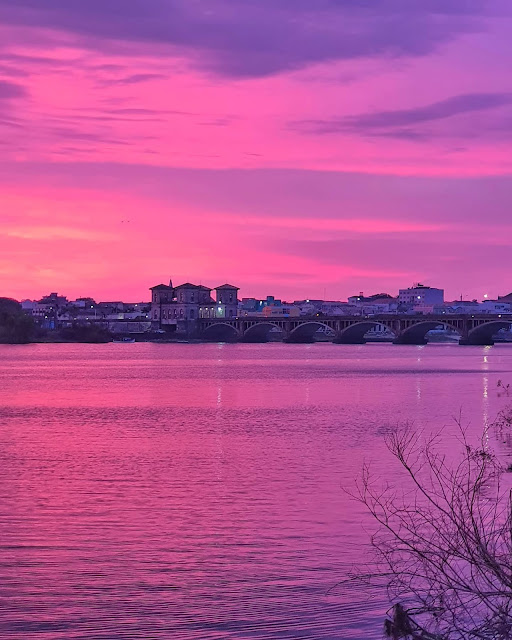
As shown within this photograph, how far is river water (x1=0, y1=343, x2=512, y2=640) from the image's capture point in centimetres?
1406

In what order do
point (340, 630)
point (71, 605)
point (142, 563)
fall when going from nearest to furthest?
1. point (340, 630)
2. point (71, 605)
3. point (142, 563)

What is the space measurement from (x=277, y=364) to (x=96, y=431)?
65548mm

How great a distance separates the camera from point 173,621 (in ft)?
45.3

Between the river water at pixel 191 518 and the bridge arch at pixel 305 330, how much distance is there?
392ft

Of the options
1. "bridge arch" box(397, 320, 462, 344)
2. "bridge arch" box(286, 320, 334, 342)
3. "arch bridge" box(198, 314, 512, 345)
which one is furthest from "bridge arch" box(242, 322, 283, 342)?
"bridge arch" box(397, 320, 462, 344)

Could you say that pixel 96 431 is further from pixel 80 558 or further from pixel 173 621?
pixel 173 621

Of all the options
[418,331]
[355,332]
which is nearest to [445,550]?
[418,331]

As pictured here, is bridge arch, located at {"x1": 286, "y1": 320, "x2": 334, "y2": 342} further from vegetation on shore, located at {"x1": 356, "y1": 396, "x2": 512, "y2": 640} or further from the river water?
vegetation on shore, located at {"x1": 356, "y1": 396, "x2": 512, "y2": 640}

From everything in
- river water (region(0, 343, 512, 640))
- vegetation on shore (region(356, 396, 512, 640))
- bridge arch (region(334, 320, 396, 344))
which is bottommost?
river water (region(0, 343, 512, 640))

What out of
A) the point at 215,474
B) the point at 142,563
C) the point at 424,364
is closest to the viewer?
the point at 142,563

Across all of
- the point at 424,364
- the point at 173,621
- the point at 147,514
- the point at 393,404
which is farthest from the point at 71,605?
the point at 424,364

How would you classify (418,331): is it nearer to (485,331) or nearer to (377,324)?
(377,324)

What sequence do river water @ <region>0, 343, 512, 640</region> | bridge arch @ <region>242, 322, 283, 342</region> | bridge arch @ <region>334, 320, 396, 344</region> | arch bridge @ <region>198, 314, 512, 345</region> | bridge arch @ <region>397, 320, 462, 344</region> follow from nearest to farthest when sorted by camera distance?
river water @ <region>0, 343, 512, 640</region> → arch bridge @ <region>198, 314, 512, 345</region> → bridge arch @ <region>397, 320, 462, 344</region> → bridge arch @ <region>334, 320, 396, 344</region> → bridge arch @ <region>242, 322, 283, 342</region>

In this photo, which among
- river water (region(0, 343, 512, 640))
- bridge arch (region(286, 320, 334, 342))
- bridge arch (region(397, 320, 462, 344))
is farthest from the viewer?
bridge arch (region(286, 320, 334, 342))
